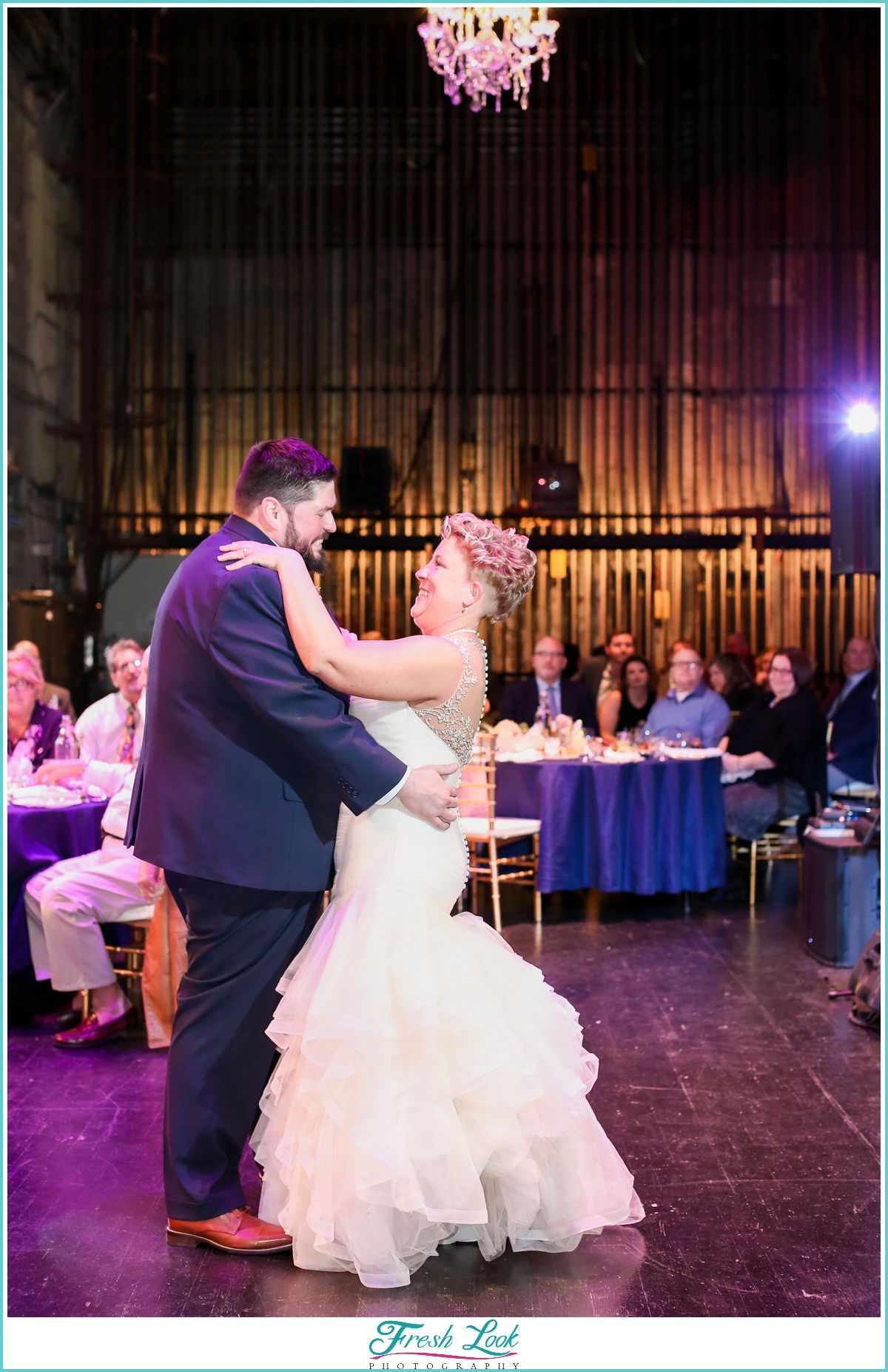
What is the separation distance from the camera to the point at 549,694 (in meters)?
7.68

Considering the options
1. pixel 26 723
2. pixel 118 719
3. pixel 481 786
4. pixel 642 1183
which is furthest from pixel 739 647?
pixel 642 1183

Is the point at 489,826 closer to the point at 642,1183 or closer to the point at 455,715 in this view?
the point at 642,1183

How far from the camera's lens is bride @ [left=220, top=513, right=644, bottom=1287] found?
2.39 metres

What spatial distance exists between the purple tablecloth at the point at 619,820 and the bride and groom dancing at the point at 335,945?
358 centimetres

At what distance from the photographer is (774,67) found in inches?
428

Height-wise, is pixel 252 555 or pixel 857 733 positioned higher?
pixel 252 555

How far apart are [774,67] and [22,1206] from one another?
36.8 feet

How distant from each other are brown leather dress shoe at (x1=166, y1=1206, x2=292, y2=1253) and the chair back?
3.30m

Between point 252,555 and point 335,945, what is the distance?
83 cm

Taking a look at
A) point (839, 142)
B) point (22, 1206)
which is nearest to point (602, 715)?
point (22, 1206)

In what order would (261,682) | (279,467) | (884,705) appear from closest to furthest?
(261,682) → (279,467) → (884,705)

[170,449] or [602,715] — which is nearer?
[602,715]

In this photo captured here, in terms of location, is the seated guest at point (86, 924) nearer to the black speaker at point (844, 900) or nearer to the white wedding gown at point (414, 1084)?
the white wedding gown at point (414, 1084)

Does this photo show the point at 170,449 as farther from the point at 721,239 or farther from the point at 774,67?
the point at 774,67
